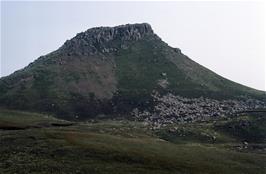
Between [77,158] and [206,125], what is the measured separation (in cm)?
8251

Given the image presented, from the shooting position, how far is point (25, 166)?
6944 cm

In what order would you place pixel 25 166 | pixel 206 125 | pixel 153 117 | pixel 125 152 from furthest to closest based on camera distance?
pixel 153 117 < pixel 206 125 < pixel 125 152 < pixel 25 166

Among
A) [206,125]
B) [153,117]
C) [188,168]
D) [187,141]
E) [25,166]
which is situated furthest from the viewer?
[153,117]

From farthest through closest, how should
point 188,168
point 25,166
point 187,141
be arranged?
point 187,141 → point 188,168 → point 25,166

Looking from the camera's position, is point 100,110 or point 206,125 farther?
point 100,110

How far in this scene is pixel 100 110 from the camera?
639 ft

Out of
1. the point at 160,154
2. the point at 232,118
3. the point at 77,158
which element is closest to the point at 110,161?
the point at 77,158

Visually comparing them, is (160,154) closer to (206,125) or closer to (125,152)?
(125,152)

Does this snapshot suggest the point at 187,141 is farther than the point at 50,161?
Yes

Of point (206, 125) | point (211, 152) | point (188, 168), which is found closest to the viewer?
point (188, 168)

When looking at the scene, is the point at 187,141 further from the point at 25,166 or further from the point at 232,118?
the point at 25,166

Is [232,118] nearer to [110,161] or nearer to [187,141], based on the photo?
[187,141]

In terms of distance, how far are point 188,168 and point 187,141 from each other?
179ft

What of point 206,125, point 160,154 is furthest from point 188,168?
point 206,125
